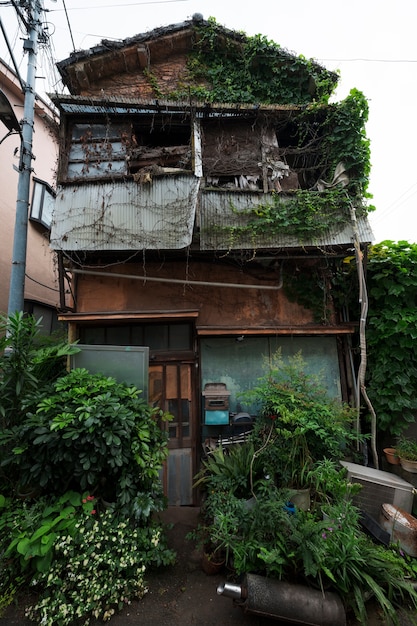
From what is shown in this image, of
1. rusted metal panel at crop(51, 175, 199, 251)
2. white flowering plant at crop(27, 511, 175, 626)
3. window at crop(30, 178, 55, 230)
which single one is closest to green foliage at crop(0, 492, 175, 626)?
white flowering plant at crop(27, 511, 175, 626)

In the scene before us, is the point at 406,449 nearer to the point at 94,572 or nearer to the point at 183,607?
the point at 183,607

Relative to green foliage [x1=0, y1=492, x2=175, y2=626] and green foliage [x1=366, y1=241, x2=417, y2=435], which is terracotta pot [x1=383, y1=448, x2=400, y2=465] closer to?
green foliage [x1=366, y1=241, x2=417, y2=435]

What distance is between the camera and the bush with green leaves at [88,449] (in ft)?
12.2

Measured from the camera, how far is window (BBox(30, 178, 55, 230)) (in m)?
8.99

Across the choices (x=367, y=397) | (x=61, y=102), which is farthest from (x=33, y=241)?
(x=367, y=397)

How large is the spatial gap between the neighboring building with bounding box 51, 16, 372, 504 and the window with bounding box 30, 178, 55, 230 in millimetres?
3641

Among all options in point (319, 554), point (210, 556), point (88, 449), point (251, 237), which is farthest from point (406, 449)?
point (88, 449)

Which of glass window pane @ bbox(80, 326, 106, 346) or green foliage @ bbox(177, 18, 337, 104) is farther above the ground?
green foliage @ bbox(177, 18, 337, 104)

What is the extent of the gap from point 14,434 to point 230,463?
334 cm

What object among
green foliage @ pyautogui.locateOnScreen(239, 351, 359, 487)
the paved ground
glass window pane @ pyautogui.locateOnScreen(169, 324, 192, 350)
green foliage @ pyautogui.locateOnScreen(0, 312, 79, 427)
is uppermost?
glass window pane @ pyautogui.locateOnScreen(169, 324, 192, 350)

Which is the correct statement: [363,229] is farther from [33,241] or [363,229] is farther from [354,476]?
[33,241]

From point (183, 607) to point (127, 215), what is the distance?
6.30 m

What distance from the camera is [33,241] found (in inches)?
363

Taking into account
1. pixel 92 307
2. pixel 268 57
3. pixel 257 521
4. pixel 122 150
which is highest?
pixel 268 57
